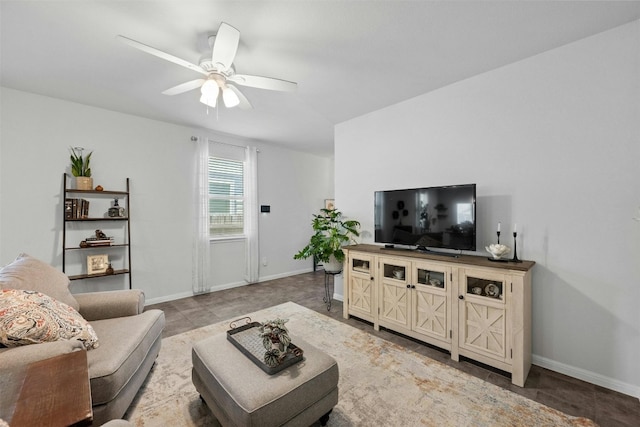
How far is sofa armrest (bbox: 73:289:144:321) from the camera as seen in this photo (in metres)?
Result: 2.07

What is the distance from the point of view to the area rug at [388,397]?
166 centimetres

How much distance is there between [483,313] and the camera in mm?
2199

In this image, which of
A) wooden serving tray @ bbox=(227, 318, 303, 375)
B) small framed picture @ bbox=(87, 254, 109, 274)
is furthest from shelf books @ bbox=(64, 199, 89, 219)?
wooden serving tray @ bbox=(227, 318, 303, 375)

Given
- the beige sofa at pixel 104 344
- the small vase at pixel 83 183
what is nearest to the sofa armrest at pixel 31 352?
the beige sofa at pixel 104 344

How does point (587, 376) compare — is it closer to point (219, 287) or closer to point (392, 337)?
point (392, 337)

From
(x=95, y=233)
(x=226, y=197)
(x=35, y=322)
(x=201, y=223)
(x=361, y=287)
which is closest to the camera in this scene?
(x=35, y=322)

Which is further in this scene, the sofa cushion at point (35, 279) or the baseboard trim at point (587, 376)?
the baseboard trim at point (587, 376)

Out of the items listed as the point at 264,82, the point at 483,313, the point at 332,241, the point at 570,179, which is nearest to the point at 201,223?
the point at 332,241

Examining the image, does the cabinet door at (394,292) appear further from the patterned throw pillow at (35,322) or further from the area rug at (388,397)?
the patterned throw pillow at (35,322)

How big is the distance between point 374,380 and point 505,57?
2921 mm

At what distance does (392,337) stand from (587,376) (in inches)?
59.0

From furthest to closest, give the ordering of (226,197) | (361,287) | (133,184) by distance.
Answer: (226,197) < (133,184) < (361,287)

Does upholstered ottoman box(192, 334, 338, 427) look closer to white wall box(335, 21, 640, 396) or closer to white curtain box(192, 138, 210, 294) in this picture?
white wall box(335, 21, 640, 396)

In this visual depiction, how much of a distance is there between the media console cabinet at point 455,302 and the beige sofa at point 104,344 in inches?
83.8
